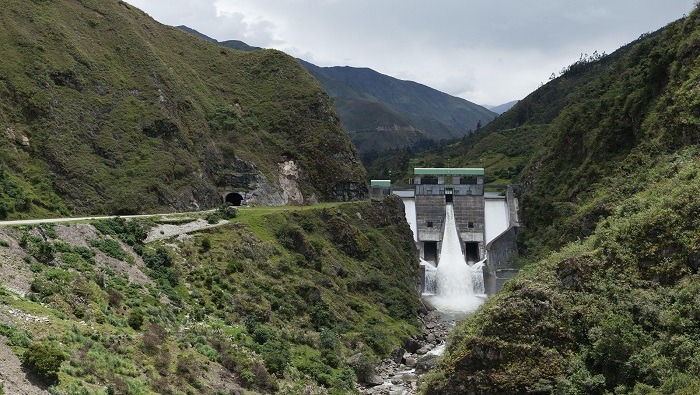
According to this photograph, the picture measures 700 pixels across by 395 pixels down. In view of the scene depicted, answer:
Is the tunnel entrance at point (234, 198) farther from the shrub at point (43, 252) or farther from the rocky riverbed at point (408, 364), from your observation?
the shrub at point (43, 252)

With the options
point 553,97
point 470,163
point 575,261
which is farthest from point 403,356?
point 553,97

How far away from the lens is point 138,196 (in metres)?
62.0

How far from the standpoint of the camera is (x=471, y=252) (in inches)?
3536

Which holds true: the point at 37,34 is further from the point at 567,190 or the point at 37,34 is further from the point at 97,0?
the point at 567,190

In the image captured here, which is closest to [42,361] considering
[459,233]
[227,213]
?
[227,213]

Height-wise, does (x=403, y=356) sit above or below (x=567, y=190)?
below

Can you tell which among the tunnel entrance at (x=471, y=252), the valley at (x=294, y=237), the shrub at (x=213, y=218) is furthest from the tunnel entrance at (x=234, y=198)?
the tunnel entrance at (x=471, y=252)

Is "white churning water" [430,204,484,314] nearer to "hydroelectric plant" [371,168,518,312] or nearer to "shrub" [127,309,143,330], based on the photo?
"hydroelectric plant" [371,168,518,312]

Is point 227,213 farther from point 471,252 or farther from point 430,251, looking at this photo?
point 471,252

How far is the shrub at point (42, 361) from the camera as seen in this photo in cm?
2138

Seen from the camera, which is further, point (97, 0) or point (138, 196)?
point (97, 0)

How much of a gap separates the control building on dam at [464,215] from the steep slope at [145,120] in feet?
31.8

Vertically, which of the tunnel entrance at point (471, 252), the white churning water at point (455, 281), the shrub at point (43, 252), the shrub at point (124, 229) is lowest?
the white churning water at point (455, 281)

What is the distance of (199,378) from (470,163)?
137712mm
